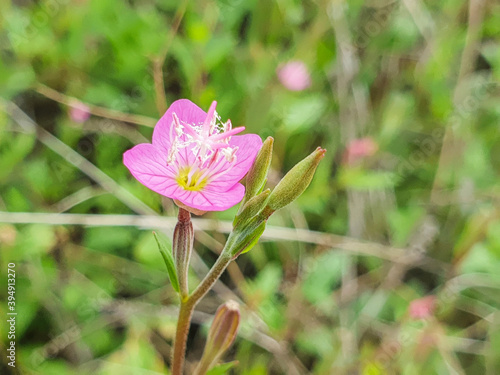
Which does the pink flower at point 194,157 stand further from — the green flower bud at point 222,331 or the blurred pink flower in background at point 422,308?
the blurred pink flower in background at point 422,308

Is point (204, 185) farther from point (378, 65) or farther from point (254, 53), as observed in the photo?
point (378, 65)

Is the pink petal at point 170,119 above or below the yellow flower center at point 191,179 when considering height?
above

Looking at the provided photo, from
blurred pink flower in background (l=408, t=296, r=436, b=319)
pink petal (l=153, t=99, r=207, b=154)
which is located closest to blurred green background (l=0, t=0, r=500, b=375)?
blurred pink flower in background (l=408, t=296, r=436, b=319)

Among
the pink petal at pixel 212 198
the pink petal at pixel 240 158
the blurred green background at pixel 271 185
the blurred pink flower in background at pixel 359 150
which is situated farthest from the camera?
the blurred pink flower in background at pixel 359 150

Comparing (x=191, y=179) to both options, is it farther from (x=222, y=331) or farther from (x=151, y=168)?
(x=222, y=331)

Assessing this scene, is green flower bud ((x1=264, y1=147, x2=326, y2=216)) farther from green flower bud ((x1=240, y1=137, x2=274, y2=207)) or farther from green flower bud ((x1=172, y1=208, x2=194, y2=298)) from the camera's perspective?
green flower bud ((x1=172, y1=208, x2=194, y2=298))

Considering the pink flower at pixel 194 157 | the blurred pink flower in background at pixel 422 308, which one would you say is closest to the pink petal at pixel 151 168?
the pink flower at pixel 194 157

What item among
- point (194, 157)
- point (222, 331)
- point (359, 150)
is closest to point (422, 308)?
point (359, 150)
